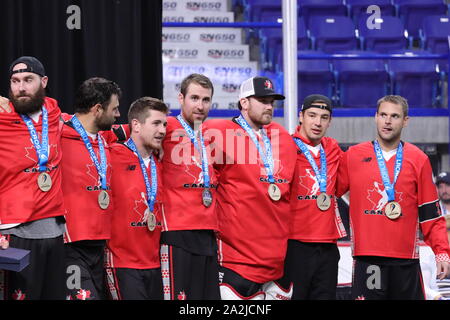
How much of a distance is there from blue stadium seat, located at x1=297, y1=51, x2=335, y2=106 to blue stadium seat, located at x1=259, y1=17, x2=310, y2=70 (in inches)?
12.3

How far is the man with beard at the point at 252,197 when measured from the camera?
5.15 m

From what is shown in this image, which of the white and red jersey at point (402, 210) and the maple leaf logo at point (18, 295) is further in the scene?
the white and red jersey at point (402, 210)

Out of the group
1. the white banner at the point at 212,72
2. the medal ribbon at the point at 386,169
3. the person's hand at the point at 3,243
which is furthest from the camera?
the white banner at the point at 212,72

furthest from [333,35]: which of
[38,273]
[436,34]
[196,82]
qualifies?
[38,273]

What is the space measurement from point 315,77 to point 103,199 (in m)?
5.13

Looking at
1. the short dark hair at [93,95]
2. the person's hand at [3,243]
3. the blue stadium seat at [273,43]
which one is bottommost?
the person's hand at [3,243]

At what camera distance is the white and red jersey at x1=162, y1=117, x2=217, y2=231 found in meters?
5.06

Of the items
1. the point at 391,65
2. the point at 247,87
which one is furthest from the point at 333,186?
the point at 391,65

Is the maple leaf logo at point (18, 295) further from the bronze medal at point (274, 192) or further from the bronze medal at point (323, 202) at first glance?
the bronze medal at point (323, 202)

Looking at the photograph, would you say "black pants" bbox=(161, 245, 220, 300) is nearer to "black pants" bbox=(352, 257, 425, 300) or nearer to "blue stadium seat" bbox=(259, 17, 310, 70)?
"black pants" bbox=(352, 257, 425, 300)

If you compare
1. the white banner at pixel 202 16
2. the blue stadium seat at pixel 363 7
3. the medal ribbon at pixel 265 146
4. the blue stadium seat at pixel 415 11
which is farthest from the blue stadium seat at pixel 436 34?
the medal ribbon at pixel 265 146

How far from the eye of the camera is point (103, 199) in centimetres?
498

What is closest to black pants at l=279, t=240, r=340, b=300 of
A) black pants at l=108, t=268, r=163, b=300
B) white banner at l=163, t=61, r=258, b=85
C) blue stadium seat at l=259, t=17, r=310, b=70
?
black pants at l=108, t=268, r=163, b=300
